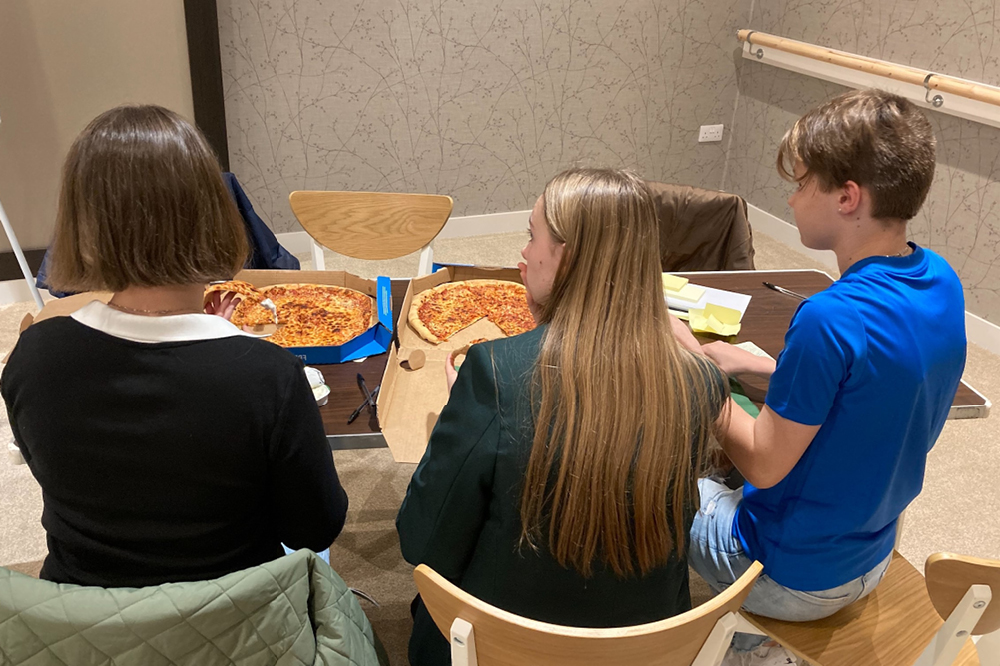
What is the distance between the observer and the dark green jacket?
106 cm

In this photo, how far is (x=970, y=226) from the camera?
136 inches

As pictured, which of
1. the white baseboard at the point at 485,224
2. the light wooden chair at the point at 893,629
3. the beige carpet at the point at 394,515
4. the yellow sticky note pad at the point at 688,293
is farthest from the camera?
the white baseboard at the point at 485,224

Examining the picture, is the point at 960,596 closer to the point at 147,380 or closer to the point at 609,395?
the point at 609,395

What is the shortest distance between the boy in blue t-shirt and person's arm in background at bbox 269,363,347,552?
2.15 ft

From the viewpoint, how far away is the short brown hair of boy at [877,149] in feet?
3.93

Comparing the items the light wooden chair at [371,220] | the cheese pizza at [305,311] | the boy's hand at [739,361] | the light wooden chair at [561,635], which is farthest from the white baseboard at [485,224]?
the light wooden chair at [561,635]

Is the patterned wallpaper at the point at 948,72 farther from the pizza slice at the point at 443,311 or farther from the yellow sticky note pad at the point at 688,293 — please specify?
the pizza slice at the point at 443,311

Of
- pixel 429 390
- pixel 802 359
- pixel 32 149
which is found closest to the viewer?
pixel 802 359

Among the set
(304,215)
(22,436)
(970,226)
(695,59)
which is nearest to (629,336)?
(22,436)

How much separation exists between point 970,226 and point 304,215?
2.91 metres

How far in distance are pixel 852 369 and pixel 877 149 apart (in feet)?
1.15

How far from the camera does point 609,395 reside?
1.04 m

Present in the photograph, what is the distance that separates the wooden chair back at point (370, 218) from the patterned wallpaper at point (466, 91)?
60.9 inches

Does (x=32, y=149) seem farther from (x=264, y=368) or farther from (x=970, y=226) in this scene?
(x=970, y=226)
